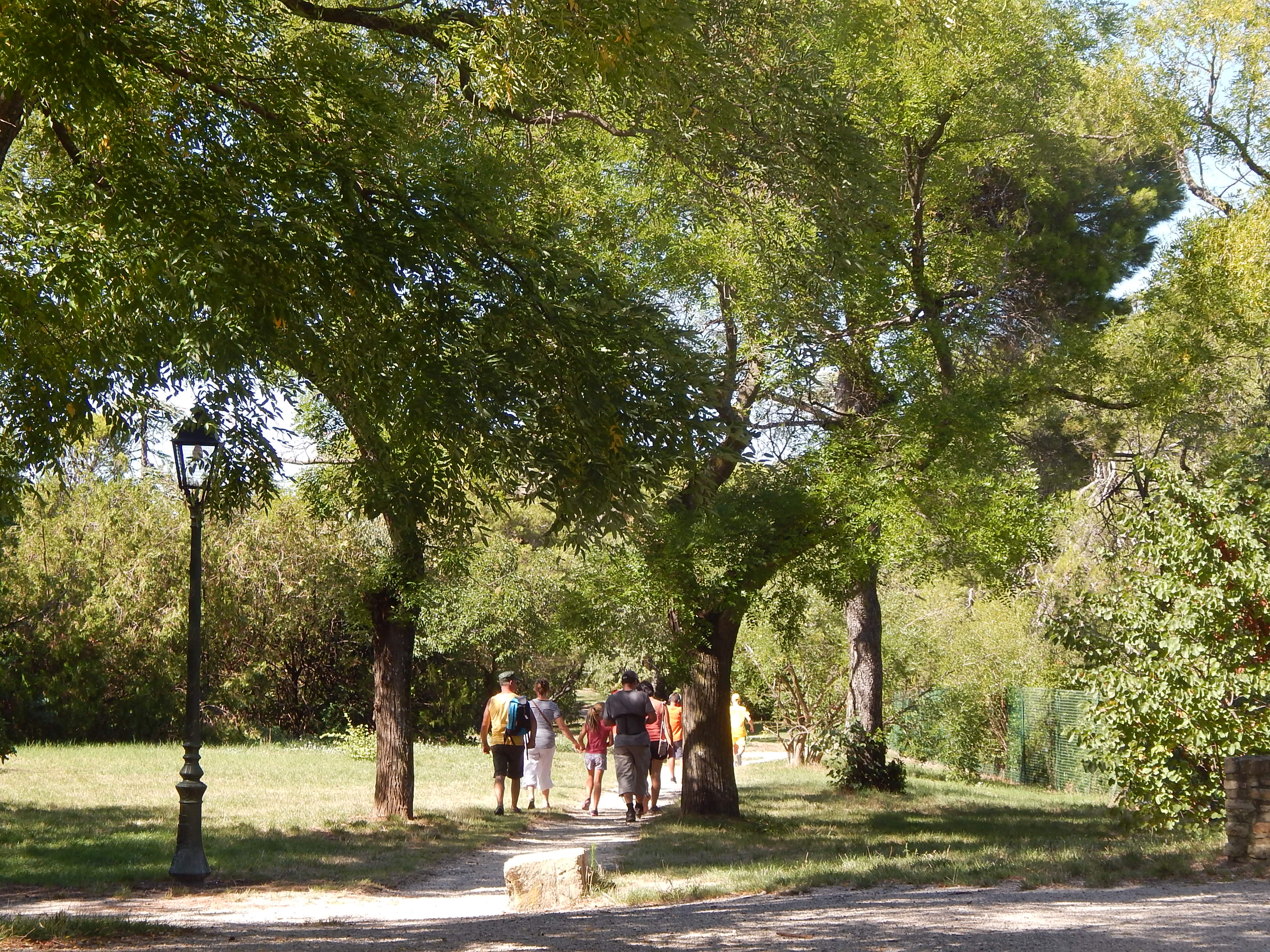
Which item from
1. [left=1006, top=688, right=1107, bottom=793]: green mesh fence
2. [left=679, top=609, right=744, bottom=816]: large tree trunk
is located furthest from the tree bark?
[left=1006, top=688, right=1107, bottom=793]: green mesh fence

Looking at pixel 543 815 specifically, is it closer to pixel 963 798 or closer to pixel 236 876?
pixel 236 876

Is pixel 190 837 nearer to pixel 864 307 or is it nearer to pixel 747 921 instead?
pixel 747 921

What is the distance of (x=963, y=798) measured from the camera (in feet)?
64.0

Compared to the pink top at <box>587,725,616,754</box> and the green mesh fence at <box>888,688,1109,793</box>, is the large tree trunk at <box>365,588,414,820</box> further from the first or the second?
the green mesh fence at <box>888,688,1109,793</box>

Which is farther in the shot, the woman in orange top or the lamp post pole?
the woman in orange top

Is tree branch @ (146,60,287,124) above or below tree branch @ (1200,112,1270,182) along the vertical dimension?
below

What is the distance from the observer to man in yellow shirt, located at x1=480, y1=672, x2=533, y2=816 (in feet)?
48.8

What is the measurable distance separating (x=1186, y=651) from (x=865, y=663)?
8.21 metres

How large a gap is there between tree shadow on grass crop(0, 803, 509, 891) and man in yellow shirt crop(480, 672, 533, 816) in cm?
81

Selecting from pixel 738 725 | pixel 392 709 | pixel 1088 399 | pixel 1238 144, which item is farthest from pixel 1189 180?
pixel 392 709

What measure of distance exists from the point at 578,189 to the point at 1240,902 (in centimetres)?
929

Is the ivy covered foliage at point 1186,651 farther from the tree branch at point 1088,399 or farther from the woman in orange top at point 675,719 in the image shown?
the woman in orange top at point 675,719

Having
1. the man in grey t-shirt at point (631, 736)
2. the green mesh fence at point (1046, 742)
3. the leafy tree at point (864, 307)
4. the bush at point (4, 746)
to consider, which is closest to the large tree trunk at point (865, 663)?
the leafy tree at point (864, 307)

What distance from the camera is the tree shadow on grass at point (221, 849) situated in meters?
9.98
